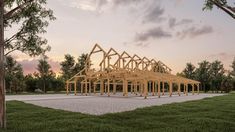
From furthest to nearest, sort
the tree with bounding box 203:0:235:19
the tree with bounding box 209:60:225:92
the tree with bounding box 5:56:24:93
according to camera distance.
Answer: the tree with bounding box 209:60:225:92 → the tree with bounding box 5:56:24:93 → the tree with bounding box 203:0:235:19

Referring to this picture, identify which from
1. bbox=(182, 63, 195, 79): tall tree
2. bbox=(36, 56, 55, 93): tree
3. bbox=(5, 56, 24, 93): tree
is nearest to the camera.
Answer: bbox=(5, 56, 24, 93): tree

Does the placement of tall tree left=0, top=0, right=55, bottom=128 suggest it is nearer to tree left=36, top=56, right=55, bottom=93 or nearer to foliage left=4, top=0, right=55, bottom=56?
foliage left=4, top=0, right=55, bottom=56

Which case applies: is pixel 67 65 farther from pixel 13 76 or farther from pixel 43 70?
pixel 13 76

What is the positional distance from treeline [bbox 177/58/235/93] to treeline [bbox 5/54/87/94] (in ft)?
71.3

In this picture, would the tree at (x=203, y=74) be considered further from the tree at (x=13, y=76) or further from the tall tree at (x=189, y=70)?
the tree at (x=13, y=76)

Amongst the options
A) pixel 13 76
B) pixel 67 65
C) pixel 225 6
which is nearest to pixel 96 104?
pixel 225 6

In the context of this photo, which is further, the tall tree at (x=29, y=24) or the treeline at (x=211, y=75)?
the treeline at (x=211, y=75)

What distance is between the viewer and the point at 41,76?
48781 mm

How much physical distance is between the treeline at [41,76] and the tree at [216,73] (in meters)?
23.1

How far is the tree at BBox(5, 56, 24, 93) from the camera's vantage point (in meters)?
42.6

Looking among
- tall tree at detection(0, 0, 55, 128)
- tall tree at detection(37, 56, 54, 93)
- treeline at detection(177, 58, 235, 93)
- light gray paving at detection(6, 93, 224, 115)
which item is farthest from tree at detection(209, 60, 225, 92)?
tall tree at detection(0, 0, 55, 128)

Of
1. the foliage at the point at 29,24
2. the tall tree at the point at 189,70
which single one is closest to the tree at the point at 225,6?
the foliage at the point at 29,24

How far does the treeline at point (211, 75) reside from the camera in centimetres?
5174

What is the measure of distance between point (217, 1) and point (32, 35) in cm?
710
